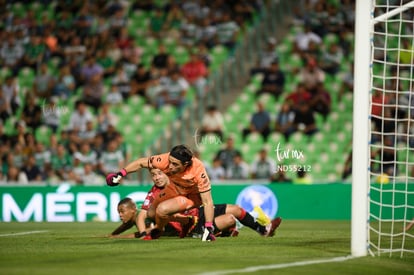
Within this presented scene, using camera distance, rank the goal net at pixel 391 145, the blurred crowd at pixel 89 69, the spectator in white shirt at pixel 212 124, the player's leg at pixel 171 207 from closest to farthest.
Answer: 1. the player's leg at pixel 171 207
2. the goal net at pixel 391 145
3. the blurred crowd at pixel 89 69
4. the spectator in white shirt at pixel 212 124

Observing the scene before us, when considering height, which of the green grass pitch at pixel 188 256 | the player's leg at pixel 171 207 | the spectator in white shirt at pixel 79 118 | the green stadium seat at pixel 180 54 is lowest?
the green grass pitch at pixel 188 256

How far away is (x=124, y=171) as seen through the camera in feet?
42.0

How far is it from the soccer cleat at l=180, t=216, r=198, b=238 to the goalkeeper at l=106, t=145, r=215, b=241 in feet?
0.92

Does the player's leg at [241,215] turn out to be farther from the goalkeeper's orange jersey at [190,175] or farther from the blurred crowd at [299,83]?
the blurred crowd at [299,83]

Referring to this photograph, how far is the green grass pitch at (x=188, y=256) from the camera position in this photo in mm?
9328

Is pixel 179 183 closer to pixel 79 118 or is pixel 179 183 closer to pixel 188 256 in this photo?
pixel 188 256

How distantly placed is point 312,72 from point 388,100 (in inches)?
119

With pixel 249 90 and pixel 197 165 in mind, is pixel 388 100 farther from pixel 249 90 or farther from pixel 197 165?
pixel 197 165

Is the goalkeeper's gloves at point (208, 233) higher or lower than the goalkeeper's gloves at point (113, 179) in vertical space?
lower

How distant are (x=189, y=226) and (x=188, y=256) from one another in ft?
10.2

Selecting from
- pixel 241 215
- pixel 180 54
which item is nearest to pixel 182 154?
pixel 241 215

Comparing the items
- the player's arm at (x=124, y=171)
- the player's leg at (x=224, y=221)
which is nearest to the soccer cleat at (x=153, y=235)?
the player's leg at (x=224, y=221)

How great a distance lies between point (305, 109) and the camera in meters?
23.0

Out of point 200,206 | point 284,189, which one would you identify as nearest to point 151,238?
point 200,206
